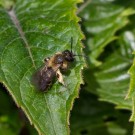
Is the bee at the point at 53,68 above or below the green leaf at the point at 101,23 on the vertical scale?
below

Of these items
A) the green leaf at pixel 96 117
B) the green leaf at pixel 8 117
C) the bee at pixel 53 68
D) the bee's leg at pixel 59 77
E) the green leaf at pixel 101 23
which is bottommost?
the green leaf at pixel 96 117

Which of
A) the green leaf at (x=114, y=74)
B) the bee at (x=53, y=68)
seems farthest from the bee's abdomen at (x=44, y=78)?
the green leaf at (x=114, y=74)

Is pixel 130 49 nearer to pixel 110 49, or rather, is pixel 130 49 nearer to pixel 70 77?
pixel 110 49

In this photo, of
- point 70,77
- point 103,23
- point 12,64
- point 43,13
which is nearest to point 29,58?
point 12,64

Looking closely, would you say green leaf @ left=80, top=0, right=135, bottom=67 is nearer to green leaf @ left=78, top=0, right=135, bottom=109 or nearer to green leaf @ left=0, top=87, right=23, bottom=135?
green leaf @ left=78, top=0, right=135, bottom=109

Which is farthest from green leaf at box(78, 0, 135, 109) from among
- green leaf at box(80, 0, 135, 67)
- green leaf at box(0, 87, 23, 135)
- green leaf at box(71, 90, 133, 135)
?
Answer: green leaf at box(0, 87, 23, 135)

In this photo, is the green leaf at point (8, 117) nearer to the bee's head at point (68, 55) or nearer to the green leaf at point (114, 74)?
the green leaf at point (114, 74)

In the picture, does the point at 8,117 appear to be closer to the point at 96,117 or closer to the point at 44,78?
the point at 96,117
